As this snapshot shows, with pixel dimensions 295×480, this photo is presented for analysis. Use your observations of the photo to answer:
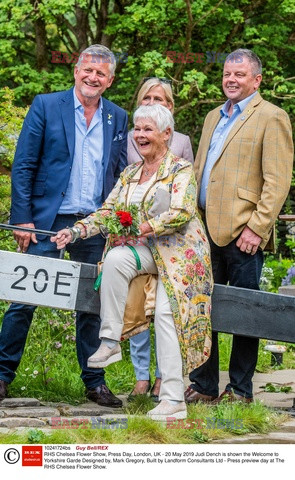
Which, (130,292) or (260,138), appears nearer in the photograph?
(130,292)

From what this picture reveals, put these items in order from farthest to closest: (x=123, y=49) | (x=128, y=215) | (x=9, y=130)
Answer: (x=123, y=49)
(x=9, y=130)
(x=128, y=215)

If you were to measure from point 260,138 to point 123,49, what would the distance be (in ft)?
25.5

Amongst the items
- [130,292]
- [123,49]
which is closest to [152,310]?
[130,292]

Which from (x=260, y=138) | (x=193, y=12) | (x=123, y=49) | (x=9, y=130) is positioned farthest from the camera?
(x=123, y=49)

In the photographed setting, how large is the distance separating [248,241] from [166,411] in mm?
1105

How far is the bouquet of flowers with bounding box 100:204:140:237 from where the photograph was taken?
15.2ft

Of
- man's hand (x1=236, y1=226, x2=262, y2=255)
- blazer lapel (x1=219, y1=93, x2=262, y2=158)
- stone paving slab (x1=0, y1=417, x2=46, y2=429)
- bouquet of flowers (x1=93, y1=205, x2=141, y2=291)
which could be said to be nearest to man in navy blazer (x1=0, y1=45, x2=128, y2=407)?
bouquet of flowers (x1=93, y1=205, x2=141, y2=291)

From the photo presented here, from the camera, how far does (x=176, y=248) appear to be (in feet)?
15.5

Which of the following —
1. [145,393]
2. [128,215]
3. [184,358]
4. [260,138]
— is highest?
[260,138]

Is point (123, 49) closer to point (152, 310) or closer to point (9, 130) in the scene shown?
point (9, 130)

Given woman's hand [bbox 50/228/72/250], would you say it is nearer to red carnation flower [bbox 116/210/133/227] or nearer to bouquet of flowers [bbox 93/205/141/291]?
bouquet of flowers [bbox 93/205/141/291]

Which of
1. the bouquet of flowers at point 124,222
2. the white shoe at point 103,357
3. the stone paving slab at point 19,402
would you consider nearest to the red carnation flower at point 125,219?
the bouquet of flowers at point 124,222

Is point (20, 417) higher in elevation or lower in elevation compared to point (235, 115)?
lower

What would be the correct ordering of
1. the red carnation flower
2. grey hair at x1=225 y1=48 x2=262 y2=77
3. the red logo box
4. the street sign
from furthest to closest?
grey hair at x1=225 y1=48 x2=262 y2=77 → the street sign → the red carnation flower → the red logo box
